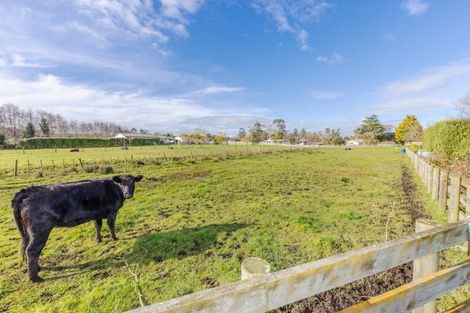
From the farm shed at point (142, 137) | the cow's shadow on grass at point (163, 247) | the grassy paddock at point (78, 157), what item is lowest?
the cow's shadow on grass at point (163, 247)

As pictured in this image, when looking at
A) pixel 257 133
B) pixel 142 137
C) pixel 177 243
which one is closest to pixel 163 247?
pixel 177 243

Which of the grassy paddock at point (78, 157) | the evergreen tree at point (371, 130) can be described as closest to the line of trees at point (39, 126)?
the grassy paddock at point (78, 157)

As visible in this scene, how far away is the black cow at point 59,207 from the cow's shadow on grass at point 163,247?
2.31 feet

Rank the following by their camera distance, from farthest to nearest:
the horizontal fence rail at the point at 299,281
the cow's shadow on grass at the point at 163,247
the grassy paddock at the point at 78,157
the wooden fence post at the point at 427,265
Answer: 1. the grassy paddock at the point at 78,157
2. the cow's shadow on grass at the point at 163,247
3. the wooden fence post at the point at 427,265
4. the horizontal fence rail at the point at 299,281

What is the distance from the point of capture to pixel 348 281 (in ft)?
5.00

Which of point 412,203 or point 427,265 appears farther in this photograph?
point 412,203

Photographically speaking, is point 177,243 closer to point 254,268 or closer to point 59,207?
point 59,207

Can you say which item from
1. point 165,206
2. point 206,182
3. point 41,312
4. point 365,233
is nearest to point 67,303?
point 41,312

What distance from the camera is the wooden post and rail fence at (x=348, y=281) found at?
1.16m

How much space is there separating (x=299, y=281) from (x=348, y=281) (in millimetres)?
402

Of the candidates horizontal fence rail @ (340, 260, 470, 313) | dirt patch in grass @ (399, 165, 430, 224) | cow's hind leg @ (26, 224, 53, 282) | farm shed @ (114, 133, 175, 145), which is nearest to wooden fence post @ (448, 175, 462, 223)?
dirt patch in grass @ (399, 165, 430, 224)

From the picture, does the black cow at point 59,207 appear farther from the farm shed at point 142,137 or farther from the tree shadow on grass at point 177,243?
the farm shed at point 142,137

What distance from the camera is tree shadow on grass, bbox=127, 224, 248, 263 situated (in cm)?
533

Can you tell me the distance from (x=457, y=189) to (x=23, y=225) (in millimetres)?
9601
